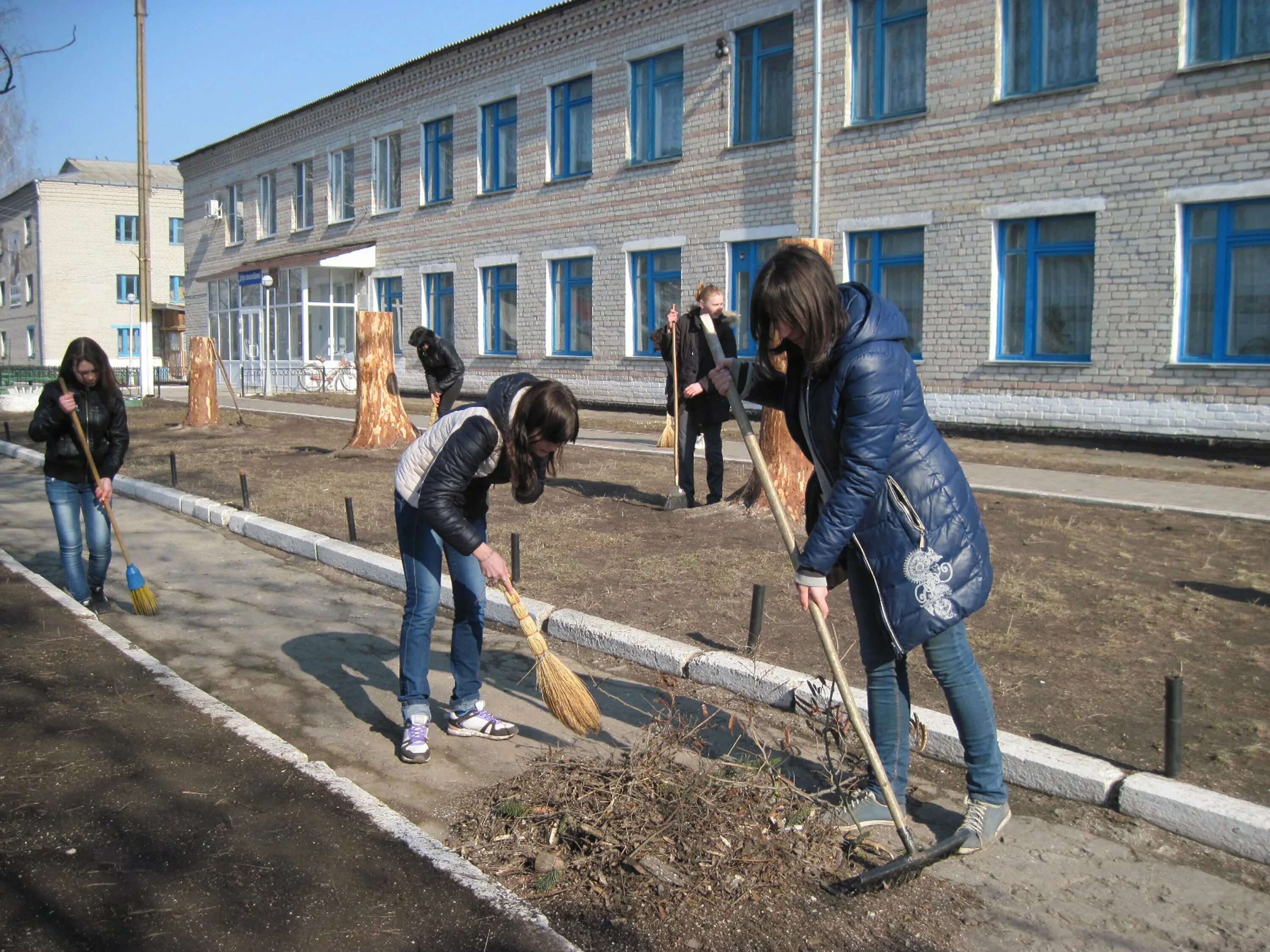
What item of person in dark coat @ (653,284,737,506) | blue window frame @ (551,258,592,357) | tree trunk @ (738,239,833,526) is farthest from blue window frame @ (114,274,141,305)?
tree trunk @ (738,239,833,526)

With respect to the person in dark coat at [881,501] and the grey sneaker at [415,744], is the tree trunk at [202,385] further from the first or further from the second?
the person in dark coat at [881,501]

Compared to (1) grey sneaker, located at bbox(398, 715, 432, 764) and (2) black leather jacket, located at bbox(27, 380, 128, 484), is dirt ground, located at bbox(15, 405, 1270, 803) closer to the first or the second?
(1) grey sneaker, located at bbox(398, 715, 432, 764)

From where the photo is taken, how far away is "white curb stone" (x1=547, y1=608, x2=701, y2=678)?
5.38 metres

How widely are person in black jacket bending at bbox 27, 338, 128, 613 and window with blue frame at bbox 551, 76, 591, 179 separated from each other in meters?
16.8

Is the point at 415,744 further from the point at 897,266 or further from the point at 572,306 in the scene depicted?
the point at 572,306

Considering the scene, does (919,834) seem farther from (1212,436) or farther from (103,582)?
(1212,436)

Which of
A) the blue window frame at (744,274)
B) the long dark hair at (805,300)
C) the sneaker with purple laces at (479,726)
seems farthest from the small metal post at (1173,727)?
the blue window frame at (744,274)

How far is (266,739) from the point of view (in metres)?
4.25

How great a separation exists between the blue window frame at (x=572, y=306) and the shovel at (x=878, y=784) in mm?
19525

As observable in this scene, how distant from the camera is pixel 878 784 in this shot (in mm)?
3527

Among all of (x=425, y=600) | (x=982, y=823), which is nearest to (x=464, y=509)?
(x=425, y=600)

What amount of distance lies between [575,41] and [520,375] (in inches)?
804

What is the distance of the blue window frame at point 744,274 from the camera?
19.2m

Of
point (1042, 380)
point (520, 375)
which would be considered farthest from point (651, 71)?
point (520, 375)
